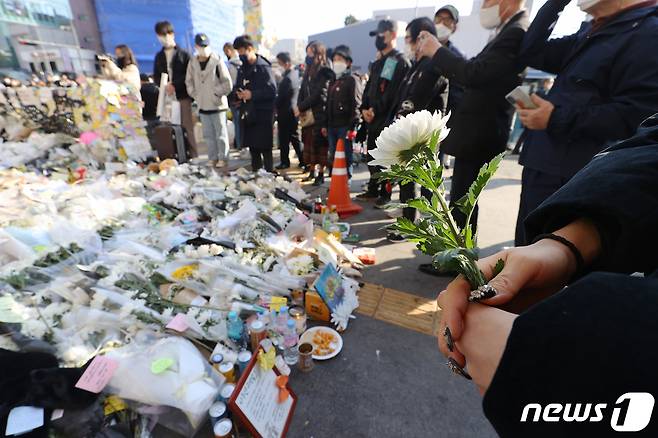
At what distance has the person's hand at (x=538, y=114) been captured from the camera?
5.99 ft

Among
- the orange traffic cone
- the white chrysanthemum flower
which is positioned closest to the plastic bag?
the white chrysanthemum flower

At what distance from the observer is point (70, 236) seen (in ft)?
9.00

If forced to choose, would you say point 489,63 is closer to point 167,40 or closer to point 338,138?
point 338,138

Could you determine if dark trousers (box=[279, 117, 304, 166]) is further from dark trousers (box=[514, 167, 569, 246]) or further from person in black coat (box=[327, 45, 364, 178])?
dark trousers (box=[514, 167, 569, 246])

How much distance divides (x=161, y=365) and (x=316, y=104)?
4.65 meters

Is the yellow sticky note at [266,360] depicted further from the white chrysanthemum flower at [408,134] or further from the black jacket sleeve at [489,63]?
the black jacket sleeve at [489,63]

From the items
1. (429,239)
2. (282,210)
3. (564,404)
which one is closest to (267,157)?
(282,210)

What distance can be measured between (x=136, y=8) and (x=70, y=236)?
14169mm

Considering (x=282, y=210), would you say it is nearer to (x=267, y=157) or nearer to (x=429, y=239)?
(x=267, y=157)

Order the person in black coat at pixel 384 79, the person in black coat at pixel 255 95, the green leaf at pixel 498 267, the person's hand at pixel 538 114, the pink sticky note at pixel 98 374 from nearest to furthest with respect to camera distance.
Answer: the green leaf at pixel 498 267 → the pink sticky note at pixel 98 374 → the person's hand at pixel 538 114 → the person in black coat at pixel 384 79 → the person in black coat at pixel 255 95

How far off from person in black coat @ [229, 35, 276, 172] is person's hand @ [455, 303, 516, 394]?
Result: 5.25 metres

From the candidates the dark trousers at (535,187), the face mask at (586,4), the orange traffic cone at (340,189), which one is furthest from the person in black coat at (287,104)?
the face mask at (586,4)

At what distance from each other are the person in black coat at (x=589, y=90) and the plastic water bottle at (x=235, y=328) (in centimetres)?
180

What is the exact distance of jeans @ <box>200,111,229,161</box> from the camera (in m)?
5.73
